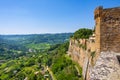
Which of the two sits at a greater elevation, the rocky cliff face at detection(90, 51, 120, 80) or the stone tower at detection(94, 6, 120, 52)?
the stone tower at detection(94, 6, 120, 52)

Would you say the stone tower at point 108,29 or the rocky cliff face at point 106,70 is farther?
the stone tower at point 108,29

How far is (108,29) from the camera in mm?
12531

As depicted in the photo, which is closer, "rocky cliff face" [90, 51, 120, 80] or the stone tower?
"rocky cliff face" [90, 51, 120, 80]

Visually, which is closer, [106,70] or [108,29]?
[106,70]

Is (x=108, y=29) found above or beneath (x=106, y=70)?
above

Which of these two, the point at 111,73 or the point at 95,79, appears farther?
the point at 111,73

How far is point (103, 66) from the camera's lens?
8.91 m

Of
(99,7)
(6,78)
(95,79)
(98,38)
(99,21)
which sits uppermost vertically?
(99,7)

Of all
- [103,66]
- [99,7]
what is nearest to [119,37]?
[99,7]

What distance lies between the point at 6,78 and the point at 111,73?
108 m

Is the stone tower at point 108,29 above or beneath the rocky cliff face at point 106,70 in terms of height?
above

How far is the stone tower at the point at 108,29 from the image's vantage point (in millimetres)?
12398

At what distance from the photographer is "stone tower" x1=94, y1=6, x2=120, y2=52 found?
1240 centimetres

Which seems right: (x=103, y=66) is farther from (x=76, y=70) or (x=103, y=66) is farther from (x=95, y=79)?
(x=76, y=70)
